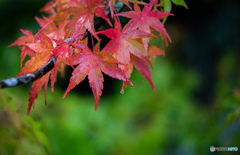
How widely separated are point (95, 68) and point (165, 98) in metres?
2.70

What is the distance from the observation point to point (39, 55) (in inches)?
28.6

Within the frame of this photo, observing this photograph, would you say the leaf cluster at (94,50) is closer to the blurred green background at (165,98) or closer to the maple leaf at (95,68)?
the maple leaf at (95,68)

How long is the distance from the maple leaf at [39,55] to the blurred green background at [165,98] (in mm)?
1091

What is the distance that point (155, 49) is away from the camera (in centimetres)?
88

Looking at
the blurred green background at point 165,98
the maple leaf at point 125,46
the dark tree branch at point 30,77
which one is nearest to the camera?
the dark tree branch at point 30,77

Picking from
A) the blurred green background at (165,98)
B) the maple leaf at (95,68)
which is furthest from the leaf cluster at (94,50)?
the blurred green background at (165,98)

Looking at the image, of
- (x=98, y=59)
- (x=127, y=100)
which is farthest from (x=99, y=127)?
(x=98, y=59)

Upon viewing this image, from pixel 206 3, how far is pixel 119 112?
5.64 ft

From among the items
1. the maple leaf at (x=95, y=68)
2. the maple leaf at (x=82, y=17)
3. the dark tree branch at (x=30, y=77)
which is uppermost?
the maple leaf at (x=82, y=17)

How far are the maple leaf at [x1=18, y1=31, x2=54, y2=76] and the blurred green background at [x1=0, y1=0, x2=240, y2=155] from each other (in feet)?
3.58

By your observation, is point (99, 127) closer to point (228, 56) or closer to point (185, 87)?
point (185, 87)

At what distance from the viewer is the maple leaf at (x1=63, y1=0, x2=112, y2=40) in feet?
2.55

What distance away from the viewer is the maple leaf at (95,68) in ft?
2.34

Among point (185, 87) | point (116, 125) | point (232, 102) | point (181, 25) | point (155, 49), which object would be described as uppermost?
Result: point (155, 49)
